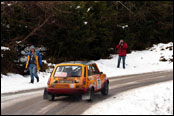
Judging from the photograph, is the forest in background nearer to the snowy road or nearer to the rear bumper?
the snowy road

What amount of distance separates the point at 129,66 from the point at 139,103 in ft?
50.5

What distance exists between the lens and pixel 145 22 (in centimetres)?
3114

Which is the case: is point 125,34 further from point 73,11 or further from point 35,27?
point 35,27

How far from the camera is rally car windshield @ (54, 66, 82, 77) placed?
32.9 feet

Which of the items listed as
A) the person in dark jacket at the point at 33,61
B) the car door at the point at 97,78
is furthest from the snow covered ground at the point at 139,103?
the person in dark jacket at the point at 33,61

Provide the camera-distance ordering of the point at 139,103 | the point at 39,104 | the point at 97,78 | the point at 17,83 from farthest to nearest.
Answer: the point at 17,83 → the point at 97,78 → the point at 139,103 → the point at 39,104

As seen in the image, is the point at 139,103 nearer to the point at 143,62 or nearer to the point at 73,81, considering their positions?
the point at 73,81

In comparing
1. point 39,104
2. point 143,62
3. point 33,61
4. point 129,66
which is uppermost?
point 33,61

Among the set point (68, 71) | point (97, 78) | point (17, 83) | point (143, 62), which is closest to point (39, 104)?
point (68, 71)

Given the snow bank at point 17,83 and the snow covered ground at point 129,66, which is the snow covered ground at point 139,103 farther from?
the snow covered ground at point 129,66

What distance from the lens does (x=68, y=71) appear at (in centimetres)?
1016

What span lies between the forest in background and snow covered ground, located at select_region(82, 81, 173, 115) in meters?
7.90

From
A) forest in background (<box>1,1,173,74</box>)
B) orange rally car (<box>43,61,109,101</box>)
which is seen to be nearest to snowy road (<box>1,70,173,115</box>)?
orange rally car (<box>43,61,109,101</box>)

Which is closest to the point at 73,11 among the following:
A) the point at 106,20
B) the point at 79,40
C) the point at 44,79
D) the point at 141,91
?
the point at 79,40
